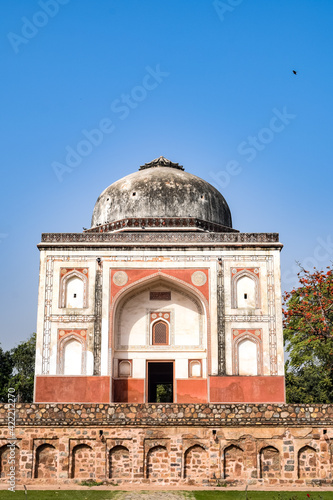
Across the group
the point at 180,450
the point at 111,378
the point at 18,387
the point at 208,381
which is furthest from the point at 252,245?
the point at 18,387

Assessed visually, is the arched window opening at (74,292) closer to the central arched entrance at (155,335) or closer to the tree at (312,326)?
the central arched entrance at (155,335)

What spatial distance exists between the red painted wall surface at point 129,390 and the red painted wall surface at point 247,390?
1929 mm

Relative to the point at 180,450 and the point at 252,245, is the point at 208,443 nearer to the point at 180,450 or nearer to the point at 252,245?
the point at 180,450

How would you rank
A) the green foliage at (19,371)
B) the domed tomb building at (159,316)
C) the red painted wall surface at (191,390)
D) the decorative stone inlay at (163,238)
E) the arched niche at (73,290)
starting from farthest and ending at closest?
the green foliage at (19,371) → the decorative stone inlay at (163,238) → the arched niche at (73,290) → the red painted wall surface at (191,390) → the domed tomb building at (159,316)

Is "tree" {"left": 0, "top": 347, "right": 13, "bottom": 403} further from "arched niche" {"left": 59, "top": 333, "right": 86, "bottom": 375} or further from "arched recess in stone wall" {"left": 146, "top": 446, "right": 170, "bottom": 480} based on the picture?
"arched recess in stone wall" {"left": 146, "top": 446, "right": 170, "bottom": 480}

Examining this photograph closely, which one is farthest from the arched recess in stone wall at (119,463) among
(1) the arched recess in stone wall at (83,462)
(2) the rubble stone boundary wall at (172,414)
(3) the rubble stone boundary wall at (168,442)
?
(2) the rubble stone boundary wall at (172,414)

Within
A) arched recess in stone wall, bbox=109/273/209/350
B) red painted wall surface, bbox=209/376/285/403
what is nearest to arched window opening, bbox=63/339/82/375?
arched recess in stone wall, bbox=109/273/209/350

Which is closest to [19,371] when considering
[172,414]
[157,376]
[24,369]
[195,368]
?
[24,369]

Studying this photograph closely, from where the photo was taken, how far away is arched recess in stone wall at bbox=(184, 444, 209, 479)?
12367mm

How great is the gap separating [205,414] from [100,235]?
630cm

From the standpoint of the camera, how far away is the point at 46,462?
492 inches

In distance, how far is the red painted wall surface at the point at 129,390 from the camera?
1625 cm

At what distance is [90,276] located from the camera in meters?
16.6

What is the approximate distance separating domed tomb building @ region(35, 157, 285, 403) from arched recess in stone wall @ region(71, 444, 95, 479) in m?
3.00
